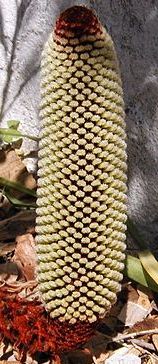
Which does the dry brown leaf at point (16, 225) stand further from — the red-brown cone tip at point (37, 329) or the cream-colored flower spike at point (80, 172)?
the cream-colored flower spike at point (80, 172)

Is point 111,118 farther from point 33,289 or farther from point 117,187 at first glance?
point 33,289

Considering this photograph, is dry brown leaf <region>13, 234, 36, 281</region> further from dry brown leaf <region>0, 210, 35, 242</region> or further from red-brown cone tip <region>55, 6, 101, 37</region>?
red-brown cone tip <region>55, 6, 101, 37</region>

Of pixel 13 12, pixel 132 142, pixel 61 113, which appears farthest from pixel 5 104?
pixel 61 113

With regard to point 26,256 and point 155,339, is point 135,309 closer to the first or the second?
point 155,339

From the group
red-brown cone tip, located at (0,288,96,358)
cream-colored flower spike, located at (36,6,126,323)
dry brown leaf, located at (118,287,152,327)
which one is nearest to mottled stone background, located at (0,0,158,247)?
dry brown leaf, located at (118,287,152,327)

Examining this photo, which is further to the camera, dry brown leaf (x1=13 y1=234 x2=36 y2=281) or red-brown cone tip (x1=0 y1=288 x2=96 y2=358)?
dry brown leaf (x1=13 y1=234 x2=36 y2=281)

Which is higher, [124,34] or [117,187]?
[124,34]
